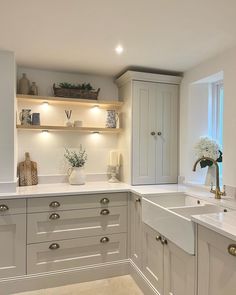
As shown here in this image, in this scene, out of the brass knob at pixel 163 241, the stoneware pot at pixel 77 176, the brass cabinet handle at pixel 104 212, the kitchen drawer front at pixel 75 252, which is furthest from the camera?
the stoneware pot at pixel 77 176

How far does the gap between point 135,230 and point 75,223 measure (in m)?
0.61

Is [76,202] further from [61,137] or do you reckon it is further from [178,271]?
[178,271]

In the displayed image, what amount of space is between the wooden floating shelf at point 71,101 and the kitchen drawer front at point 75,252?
1529 millimetres

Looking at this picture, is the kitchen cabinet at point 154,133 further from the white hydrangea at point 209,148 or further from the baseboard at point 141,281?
the baseboard at point 141,281

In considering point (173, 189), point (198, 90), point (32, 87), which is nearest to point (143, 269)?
point (173, 189)

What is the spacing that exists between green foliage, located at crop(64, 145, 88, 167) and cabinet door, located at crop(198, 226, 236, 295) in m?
1.72

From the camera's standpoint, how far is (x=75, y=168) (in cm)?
291

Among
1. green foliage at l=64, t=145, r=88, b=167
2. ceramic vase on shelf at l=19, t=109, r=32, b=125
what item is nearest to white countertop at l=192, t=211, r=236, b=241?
green foliage at l=64, t=145, r=88, b=167

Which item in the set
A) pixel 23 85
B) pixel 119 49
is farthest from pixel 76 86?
pixel 119 49

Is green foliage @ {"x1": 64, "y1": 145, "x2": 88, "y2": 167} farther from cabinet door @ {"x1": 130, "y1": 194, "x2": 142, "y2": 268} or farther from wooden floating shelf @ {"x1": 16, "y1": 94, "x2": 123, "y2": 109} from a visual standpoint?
cabinet door @ {"x1": 130, "y1": 194, "x2": 142, "y2": 268}

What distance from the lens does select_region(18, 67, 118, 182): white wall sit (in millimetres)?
2943

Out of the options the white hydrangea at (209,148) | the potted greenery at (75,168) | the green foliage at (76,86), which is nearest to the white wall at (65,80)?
the green foliage at (76,86)

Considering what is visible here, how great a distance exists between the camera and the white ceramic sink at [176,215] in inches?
64.6

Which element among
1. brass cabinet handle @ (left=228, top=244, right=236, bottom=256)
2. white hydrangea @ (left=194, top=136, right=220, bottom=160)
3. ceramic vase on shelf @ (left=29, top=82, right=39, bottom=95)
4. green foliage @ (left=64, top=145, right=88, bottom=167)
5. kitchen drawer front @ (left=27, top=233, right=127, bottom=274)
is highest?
ceramic vase on shelf @ (left=29, top=82, right=39, bottom=95)
